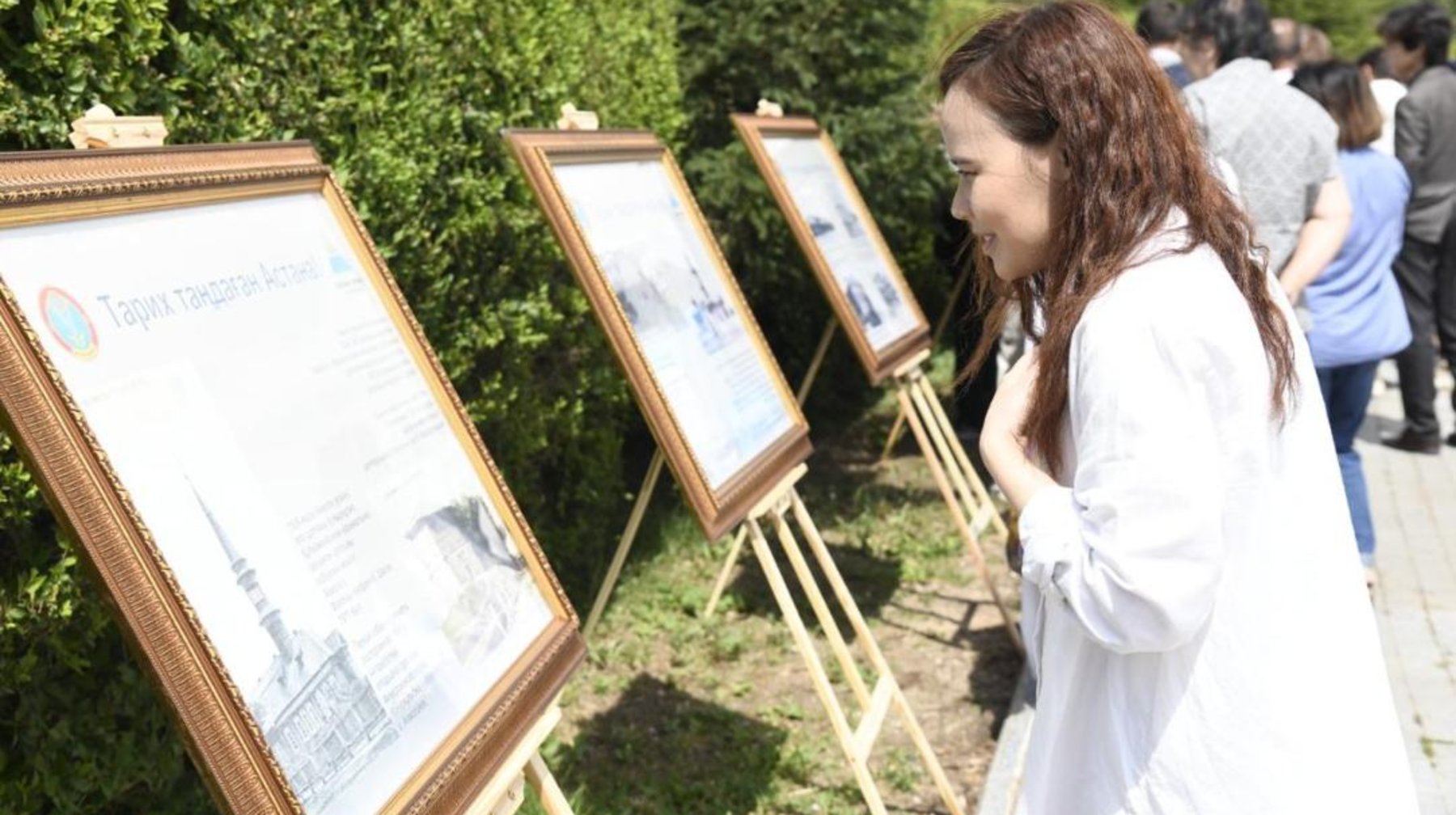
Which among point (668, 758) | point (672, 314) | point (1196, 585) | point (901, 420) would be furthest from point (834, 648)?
point (901, 420)

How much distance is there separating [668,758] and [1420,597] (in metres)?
3.09

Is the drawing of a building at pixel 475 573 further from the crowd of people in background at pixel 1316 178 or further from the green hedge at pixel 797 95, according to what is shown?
the green hedge at pixel 797 95

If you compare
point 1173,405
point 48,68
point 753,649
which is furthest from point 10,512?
point 753,649

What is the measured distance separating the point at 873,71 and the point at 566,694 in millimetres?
3389

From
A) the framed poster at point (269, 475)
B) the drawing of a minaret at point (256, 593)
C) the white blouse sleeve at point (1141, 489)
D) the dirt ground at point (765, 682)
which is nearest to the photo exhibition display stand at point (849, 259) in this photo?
the dirt ground at point (765, 682)

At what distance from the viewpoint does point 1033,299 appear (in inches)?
82.7

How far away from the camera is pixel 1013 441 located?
1967mm

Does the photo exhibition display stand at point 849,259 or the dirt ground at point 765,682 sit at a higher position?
the photo exhibition display stand at point 849,259

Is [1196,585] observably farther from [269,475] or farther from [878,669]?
[878,669]

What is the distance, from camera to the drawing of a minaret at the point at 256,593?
5.85 ft

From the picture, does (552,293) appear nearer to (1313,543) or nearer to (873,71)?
(873,71)

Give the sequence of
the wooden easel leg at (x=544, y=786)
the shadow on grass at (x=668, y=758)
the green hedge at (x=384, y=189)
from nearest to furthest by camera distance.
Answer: the wooden easel leg at (x=544, y=786) → the green hedge at (x=384, y=189) → the shadow on grass at (x=668, y=758)

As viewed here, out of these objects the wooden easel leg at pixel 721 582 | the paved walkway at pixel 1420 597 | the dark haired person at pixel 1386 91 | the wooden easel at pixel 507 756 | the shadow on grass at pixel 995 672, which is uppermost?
the wooden easel at pixel 507 756

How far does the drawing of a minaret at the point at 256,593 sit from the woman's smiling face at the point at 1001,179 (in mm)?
1010
